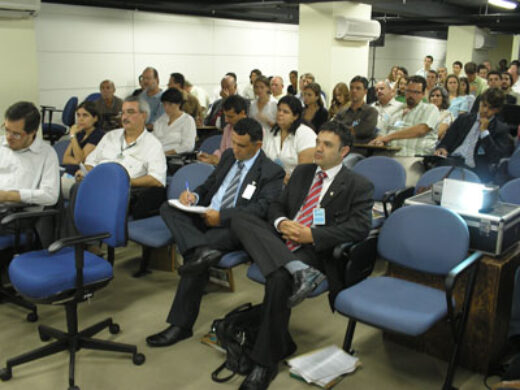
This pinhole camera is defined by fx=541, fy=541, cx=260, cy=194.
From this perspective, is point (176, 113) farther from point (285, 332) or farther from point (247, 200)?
point (285, 332)

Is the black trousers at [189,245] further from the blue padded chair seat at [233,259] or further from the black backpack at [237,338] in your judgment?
the black backpack at [237,338]

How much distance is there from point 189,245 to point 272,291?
2.23 ft

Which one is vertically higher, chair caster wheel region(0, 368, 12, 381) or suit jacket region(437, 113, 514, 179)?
suit jacket region(437, 113, 514, 179)

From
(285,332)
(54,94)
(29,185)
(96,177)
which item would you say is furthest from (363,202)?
(54,94)

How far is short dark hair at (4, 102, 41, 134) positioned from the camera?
3.42 metres

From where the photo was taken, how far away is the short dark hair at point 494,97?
4496mm

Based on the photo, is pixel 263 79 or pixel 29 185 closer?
pixel 29 185

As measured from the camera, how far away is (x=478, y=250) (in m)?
2.81

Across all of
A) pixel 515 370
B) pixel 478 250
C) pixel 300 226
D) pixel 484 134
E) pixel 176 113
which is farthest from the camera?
pixel 176 113

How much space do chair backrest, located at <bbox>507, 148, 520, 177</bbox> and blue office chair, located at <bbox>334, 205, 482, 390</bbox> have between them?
2255mm

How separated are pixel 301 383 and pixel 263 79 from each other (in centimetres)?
385

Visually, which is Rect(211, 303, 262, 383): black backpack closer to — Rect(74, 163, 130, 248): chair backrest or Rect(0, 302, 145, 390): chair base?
Rect(0, 302, 145, 390): chair base

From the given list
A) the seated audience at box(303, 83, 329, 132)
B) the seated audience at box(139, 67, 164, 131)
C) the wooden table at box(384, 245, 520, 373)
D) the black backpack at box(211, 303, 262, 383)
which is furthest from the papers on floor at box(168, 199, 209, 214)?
the seated audience at box(139, 67, 164, 131)

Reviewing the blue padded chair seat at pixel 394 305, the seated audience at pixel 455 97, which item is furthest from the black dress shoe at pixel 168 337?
the seated audience at pixel 455 97
